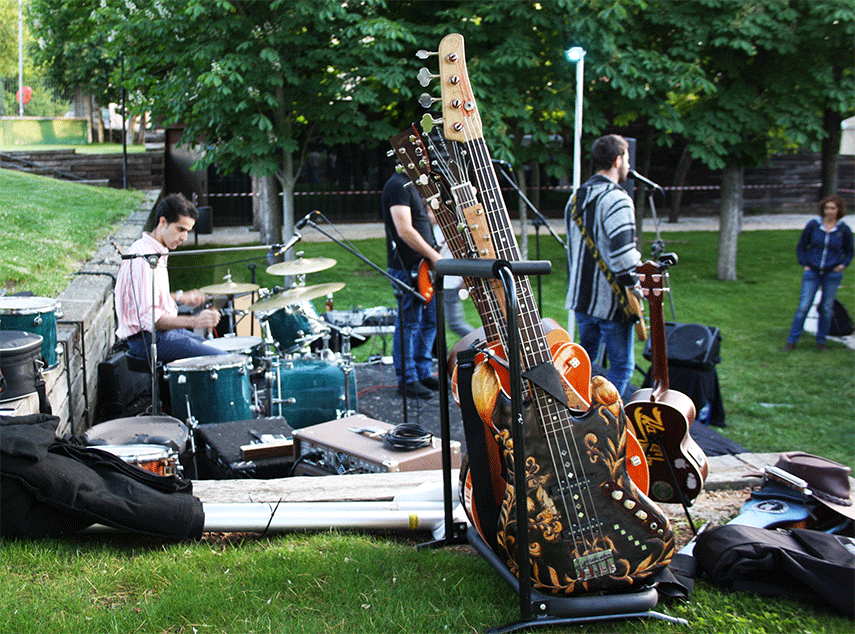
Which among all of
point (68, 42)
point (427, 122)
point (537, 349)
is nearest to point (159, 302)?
point (427, 122)

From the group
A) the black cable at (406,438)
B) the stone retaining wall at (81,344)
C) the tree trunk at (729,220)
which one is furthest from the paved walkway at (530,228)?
the black cable at (406,438)

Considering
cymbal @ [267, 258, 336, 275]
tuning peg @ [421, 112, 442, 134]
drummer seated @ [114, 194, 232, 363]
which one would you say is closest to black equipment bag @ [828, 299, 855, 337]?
cymbal @ [267, 258, 336, 275]

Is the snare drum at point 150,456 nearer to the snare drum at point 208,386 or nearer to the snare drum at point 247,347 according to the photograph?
the snare drum at point 208,386

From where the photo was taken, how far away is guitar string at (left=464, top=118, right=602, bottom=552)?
240 centimetres

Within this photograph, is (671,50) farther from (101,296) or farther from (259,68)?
(101,296)

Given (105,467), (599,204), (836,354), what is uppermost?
(599,204)

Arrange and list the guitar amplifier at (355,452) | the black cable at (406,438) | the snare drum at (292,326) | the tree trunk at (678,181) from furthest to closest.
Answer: the tree trunk at (678,181), the snare drum at (292,326), the black cable at (406,438), the guitar amplifier at (355,452)

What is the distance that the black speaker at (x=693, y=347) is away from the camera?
5.82m

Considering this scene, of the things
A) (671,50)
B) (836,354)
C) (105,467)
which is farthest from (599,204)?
(671,50)

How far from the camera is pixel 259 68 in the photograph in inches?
363

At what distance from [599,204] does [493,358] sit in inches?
99.6

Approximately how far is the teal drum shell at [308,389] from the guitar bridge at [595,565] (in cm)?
314

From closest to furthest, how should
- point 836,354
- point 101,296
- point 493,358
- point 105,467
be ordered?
1. point 493,358
2. point 105,467
3. point 101,296
4. point 836,354

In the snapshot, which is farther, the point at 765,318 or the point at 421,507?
the point at 765,318
